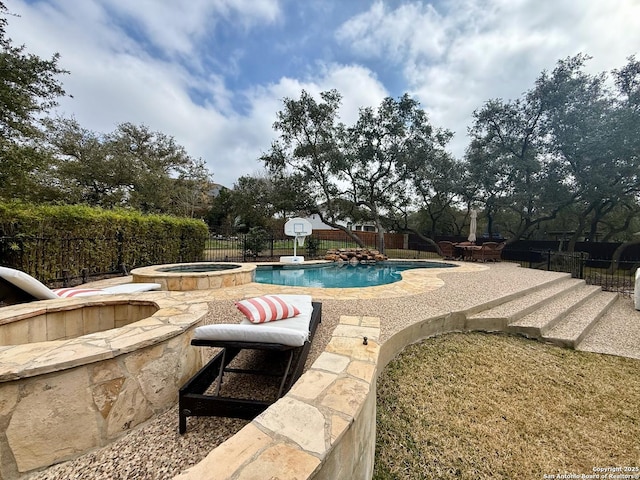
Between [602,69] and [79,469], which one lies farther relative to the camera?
[602,69]

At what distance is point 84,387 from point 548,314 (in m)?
6.77

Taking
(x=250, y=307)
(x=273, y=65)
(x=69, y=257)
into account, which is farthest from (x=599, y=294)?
(x=69, y=257)

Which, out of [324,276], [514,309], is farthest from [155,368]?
[324,276]

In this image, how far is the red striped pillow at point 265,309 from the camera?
233 cm

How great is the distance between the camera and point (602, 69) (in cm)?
1139

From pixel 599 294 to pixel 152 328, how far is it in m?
10.7

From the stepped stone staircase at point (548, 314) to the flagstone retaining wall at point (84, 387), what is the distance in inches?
171

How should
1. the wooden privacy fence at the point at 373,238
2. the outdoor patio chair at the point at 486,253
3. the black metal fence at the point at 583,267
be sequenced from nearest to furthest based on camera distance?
the black metal fence at the point at 583,267, the outdoor patio chair at the point at 486,253, the wooden privacy fence at the point at 373,238

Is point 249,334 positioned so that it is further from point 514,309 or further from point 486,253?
point 486,253

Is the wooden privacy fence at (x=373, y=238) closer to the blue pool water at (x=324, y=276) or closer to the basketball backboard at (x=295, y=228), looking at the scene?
the blue pool water at (x=324, y=276)

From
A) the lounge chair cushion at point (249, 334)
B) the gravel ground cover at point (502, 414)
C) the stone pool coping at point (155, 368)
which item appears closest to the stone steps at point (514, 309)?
the gravel ground cover at point (502, 414)

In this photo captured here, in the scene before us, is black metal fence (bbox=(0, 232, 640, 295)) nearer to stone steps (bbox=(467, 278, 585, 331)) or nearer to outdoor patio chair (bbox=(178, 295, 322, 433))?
stone steps (bbox=(467, 278, 585, 331))

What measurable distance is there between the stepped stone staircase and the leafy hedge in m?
8.31

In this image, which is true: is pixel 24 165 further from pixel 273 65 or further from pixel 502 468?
pixel 502 468
